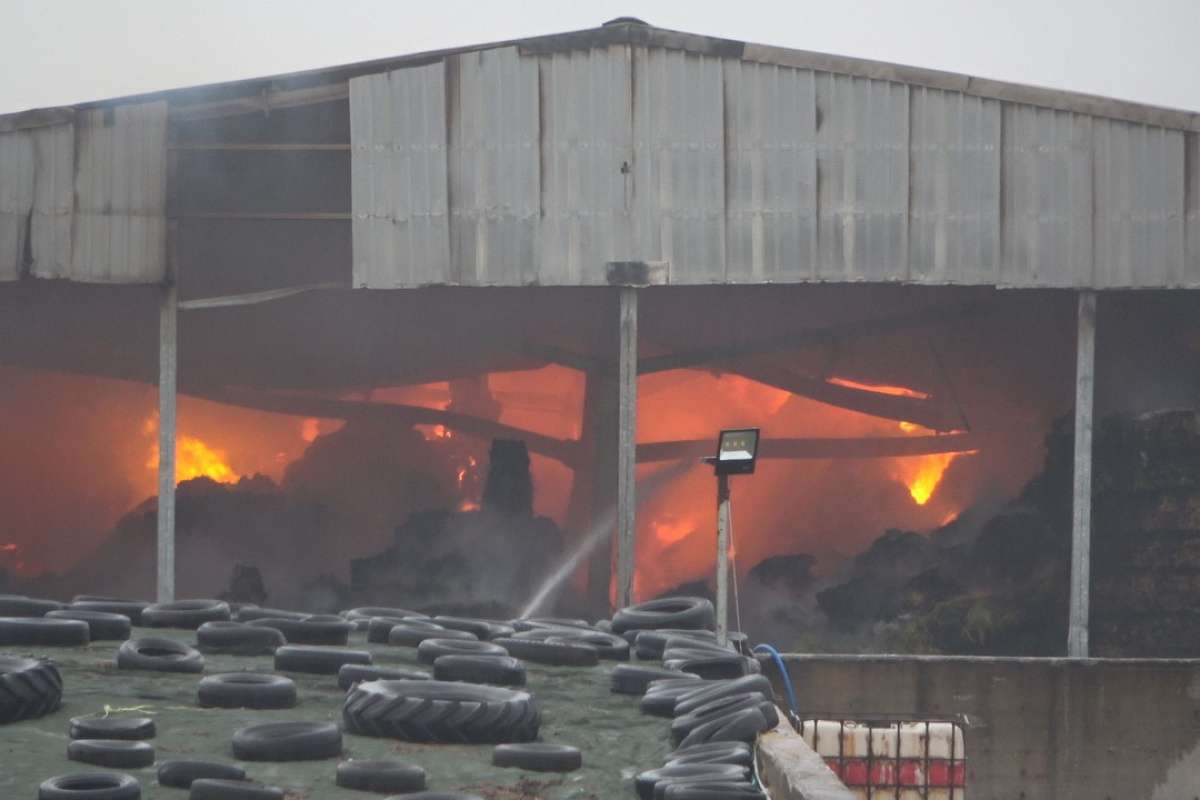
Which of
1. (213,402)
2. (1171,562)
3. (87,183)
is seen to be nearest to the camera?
(87,183)

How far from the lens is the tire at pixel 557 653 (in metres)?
12.2

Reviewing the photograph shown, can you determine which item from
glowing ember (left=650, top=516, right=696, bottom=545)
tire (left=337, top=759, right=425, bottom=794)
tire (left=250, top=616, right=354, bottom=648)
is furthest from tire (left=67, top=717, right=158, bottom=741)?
glowing ember (left=650, top=516, right=696, bottom=545)

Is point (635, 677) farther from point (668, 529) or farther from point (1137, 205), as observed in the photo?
point (668, 529)

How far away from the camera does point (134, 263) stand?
20484 mm

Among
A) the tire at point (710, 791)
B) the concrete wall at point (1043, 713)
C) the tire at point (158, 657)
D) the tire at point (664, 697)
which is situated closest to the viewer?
the tire at point (710, 791)

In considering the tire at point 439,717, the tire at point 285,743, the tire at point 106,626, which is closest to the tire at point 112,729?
the tire at point 285,743

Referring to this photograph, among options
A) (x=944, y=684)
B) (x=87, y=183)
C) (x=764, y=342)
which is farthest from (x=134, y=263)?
(x=944, y=684)

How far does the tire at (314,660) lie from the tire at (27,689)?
1951 millimetres

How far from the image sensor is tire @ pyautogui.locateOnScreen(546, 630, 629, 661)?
12.6 metres

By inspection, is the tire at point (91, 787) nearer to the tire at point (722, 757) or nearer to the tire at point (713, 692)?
the tire at point (722, 757)

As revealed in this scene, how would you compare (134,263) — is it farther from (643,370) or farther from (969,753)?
(969,753)

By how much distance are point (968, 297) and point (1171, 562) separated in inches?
174

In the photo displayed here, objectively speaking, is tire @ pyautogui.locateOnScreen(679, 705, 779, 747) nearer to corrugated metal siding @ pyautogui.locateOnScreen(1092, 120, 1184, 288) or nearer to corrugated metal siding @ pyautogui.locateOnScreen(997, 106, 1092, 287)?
corrugated metal siding @ pyautogui.locateOnScreen(997, 106, 1092, 287)

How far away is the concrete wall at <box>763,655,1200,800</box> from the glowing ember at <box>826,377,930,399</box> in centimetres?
724
